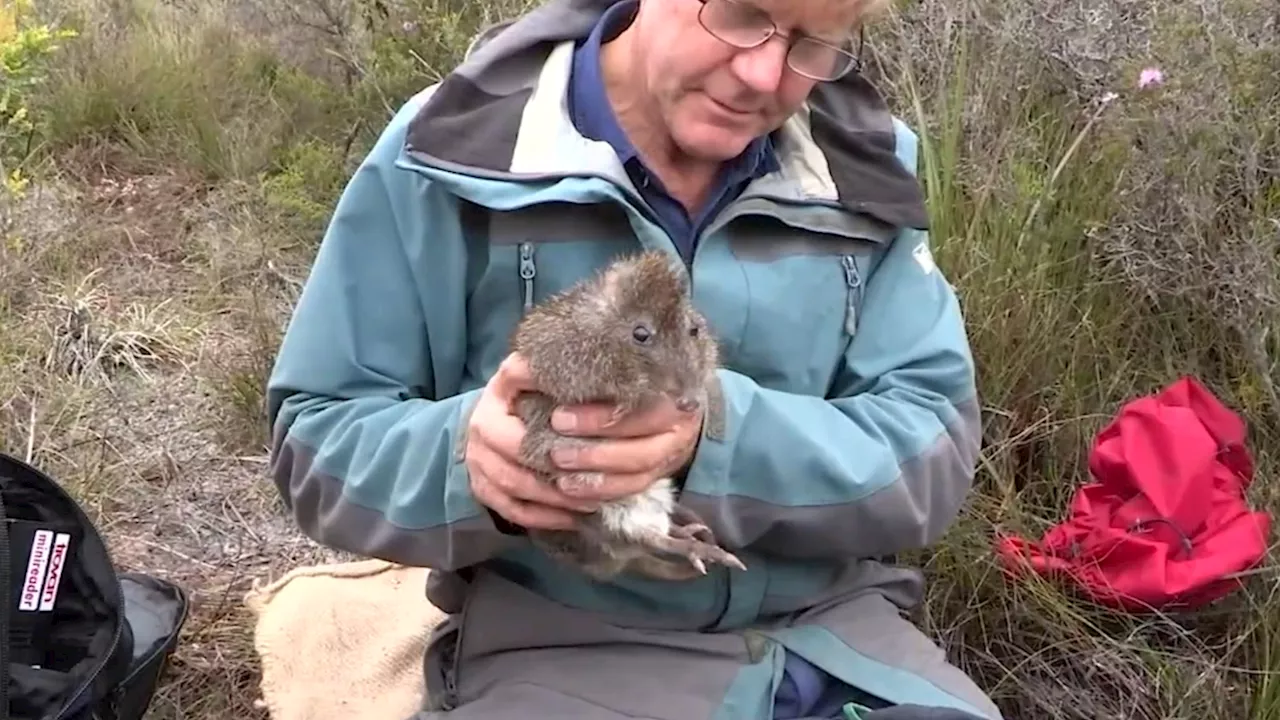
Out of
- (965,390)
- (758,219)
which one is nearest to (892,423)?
(965,390)

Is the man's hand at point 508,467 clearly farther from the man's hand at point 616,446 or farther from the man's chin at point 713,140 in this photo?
Answer: the man's chin at point 713,140

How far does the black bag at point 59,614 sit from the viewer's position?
241cm

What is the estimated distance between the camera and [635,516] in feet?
5.51

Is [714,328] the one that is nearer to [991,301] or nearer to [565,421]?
[565,421]

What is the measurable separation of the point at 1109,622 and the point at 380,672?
1524 millimetres

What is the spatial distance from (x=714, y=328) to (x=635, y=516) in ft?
1.33

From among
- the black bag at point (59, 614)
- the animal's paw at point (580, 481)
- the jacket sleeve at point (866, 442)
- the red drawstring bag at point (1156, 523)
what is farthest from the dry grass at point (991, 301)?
the animal's paw at point (580, 481)

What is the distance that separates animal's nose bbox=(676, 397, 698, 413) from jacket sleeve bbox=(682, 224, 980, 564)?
90 mm

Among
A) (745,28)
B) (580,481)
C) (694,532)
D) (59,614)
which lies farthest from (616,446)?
(59,614)

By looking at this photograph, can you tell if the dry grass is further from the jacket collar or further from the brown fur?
the brown fur

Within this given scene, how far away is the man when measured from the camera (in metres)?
1.88

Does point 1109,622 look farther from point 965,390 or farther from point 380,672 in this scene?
point 380,672

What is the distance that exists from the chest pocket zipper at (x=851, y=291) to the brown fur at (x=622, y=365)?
41cm

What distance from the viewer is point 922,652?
2.09 meters
